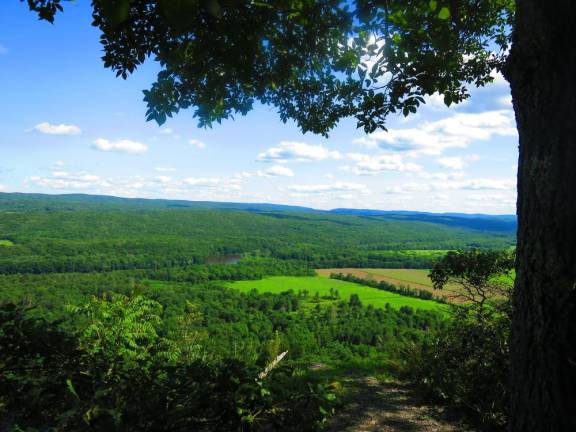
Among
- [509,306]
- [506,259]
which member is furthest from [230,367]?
[506,259]

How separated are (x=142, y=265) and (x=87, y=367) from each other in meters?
107

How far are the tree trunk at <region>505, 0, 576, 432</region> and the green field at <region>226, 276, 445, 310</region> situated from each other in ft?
181

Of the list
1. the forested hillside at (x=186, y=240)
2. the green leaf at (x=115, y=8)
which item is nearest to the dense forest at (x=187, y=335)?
the forested hillside at (x=186, y=240)

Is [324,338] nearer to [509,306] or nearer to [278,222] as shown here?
[509,306]

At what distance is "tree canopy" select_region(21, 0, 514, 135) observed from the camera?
351cm

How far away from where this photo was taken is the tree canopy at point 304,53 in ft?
11.5

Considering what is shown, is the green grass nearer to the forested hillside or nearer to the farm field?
the farm field

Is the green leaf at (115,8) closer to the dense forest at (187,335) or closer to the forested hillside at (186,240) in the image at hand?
the dense forest at (187,335)

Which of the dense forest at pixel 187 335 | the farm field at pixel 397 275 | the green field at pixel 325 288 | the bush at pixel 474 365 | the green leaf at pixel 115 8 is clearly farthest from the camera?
the farm field at pixel 397 275

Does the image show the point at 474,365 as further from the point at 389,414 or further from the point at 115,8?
the point at 115,8

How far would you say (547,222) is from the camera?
2.18 meters

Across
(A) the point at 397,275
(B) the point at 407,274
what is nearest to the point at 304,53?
(A) the point at 397,275

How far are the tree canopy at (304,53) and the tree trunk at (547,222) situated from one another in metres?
1.14

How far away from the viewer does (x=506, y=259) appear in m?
7.02
